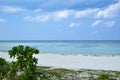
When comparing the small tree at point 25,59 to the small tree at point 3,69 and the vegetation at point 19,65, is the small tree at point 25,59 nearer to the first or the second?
the vegetation at point 19,65

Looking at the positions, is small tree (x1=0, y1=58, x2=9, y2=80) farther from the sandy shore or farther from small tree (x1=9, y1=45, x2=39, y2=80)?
the sandy shore

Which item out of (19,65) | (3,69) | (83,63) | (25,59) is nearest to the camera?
(3,69)

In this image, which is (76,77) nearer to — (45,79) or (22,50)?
(45,79)

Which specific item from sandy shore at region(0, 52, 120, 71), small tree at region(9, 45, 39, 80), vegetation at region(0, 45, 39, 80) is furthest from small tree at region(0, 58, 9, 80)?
sandy shore at region(0, 52, 120, 71)

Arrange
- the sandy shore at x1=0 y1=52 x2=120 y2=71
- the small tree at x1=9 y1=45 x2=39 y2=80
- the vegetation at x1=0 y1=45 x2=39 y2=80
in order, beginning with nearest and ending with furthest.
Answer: the vegetation at x1=0 y1=45 x2=39 y2=80, the small tree at x1=9 y1=45 x2=39 y2=80, the sandy shore at x1=0 y1=52 x2=120 y2=71

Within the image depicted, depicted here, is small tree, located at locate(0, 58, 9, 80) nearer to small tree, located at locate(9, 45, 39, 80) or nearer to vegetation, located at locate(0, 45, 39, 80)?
vegetation, located at locate(0, 45, 39, 80)

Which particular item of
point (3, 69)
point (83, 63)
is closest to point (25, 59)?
point (3, 69)

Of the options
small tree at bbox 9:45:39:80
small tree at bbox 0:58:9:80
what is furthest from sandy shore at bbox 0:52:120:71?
small tree at bbox 0:58:9:80

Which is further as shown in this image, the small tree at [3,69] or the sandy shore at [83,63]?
the sandy shore at [83,63]

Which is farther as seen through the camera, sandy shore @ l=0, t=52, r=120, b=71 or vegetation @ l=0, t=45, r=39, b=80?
sandy shore @ l=0, t=52, r=120, b=71

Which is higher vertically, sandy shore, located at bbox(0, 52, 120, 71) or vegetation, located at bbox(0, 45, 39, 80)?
vegetation, located at bbox(0, 45, 39, 80)

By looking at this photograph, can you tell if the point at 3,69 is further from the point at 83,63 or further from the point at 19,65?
the point at 83,63

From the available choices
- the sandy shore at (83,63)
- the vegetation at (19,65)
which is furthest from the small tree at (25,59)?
the sandy shore at (83,63)

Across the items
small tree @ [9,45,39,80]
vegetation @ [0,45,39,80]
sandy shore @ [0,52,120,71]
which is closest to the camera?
vegetation @ [0,45,39,80]
